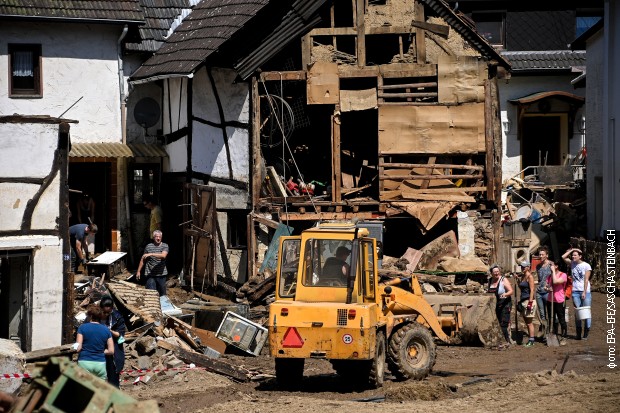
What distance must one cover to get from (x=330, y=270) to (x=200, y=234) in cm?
1039

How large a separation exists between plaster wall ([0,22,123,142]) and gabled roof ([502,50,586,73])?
1632 centimetres

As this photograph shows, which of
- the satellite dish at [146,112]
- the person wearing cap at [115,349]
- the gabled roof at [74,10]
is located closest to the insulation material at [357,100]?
the gabled roof at [74,10]

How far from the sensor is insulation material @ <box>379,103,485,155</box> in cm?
2784

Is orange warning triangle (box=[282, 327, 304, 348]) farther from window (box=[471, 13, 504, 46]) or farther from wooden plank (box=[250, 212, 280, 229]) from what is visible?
window (box=[471, 13, 504, 46])

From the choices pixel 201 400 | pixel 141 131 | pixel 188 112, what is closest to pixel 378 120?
pixel 188 112

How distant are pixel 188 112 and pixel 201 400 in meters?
12.3

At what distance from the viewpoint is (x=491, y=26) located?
1651 inches

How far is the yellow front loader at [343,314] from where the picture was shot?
17375 mm

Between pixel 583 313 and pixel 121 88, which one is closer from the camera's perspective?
pixel 583 313

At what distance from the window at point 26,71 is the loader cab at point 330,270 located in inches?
529

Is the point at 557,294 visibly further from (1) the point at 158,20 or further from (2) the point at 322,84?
(1) the point at 158,20

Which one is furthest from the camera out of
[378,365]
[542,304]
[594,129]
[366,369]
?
[594,129]

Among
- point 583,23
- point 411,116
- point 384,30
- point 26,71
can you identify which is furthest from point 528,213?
point 26,71
